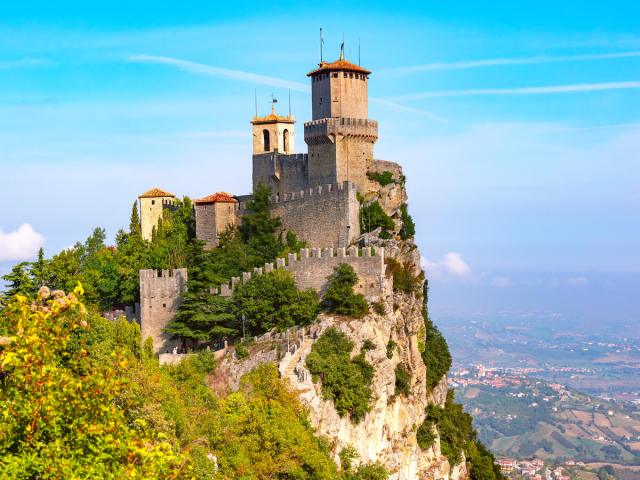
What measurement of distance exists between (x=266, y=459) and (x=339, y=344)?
27.0 feet

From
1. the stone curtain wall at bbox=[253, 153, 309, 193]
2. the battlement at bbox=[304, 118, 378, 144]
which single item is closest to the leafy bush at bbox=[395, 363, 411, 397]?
the stone curtain wall at bbox=[253, 153, 309, 193]

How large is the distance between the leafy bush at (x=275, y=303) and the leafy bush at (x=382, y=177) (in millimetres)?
9320

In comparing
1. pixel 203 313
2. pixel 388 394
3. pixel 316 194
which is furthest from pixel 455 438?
pixel 203 313

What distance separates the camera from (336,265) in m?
50.0

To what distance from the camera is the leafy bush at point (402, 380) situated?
51844 mm

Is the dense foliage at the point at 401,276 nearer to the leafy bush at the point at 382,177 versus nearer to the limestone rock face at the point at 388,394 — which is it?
the limestone rock face at the point at 388,394

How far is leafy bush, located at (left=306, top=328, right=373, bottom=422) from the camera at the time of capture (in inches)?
1829

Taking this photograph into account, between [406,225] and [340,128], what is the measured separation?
21.0 feet

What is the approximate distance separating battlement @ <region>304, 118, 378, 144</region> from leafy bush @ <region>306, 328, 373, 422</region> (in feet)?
41.9

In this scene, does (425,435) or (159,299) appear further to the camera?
(425,435)

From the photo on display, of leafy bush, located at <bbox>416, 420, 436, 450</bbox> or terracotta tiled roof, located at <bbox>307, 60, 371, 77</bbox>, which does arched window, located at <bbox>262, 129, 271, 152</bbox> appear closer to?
terracotta tiled roof, located at <bbox>307, 60, 371, 77</bbox>

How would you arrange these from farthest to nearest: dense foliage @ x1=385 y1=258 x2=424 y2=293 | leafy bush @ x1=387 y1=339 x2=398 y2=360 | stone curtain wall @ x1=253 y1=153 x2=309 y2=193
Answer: stone curtain wall @ x1=253 y1=153 x2=309 y2=193
dense foliage @ x1=385 y1=258 x2=424 y2=293
leafy bush @ x1=387 y1=339 x2=398 y2=360

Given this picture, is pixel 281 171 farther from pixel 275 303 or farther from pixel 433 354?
pixel 433 354

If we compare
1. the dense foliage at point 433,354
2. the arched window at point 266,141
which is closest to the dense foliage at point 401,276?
the dense foliage at point 433,354
